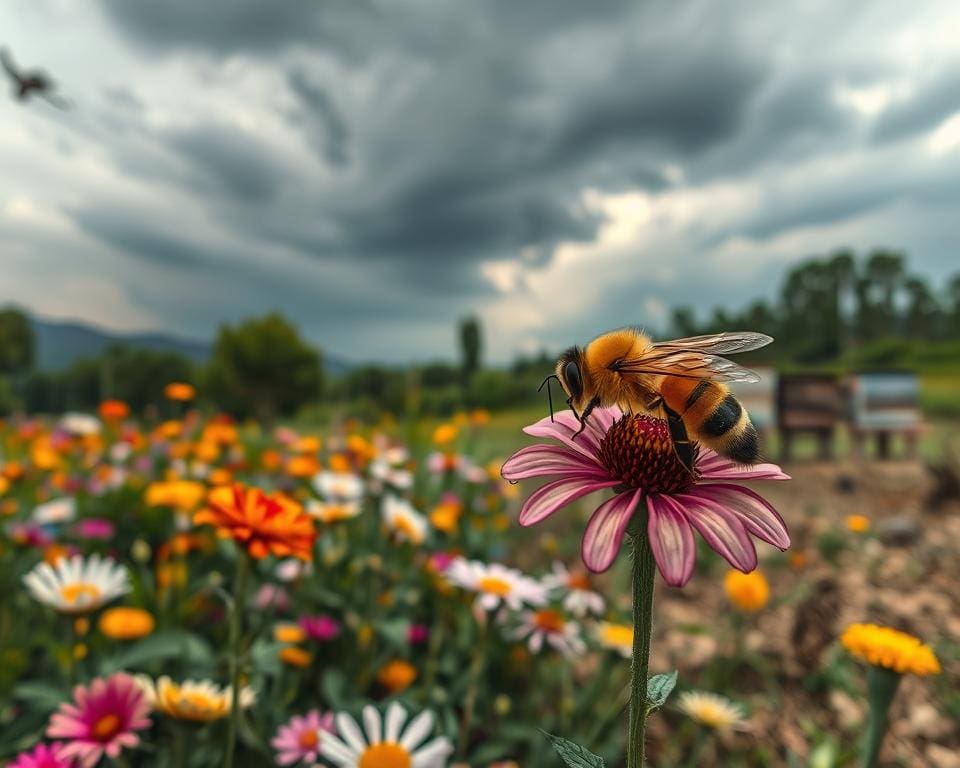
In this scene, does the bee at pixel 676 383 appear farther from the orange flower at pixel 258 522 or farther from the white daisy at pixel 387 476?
the white daisy at pixel 387 476

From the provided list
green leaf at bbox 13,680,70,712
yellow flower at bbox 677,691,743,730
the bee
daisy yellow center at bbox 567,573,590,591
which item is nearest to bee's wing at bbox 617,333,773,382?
the bee

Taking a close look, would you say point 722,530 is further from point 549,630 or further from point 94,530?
point 94,530

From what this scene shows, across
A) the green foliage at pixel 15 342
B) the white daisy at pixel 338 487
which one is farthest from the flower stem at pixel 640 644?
the green foliage at pixel 15 342

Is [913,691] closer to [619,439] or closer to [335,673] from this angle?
[335,673]

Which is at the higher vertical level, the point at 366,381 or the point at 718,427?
the point at 366,381

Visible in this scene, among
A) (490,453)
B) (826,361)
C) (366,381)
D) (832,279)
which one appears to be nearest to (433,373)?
(366,381)

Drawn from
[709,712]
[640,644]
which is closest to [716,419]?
[640,644]

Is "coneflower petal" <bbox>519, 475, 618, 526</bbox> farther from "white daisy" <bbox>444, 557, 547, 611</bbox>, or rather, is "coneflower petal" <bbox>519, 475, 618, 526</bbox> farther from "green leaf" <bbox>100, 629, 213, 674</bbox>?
"green leaf" <bbox>100, 629, 213, 674</bbox>
